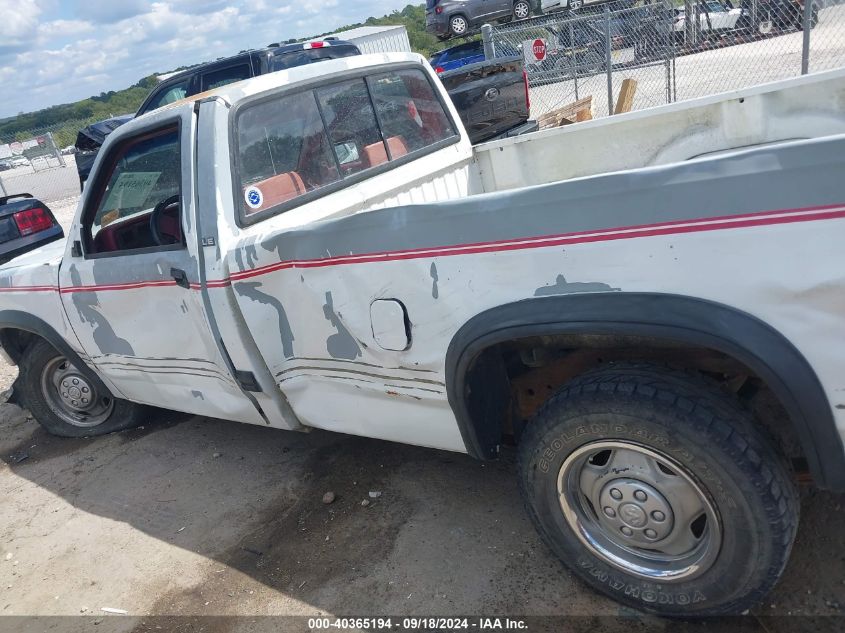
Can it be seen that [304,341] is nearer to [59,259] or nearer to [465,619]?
[465,619]

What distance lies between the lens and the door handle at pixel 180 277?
120 inches

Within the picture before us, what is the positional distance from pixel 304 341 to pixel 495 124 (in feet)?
16.0

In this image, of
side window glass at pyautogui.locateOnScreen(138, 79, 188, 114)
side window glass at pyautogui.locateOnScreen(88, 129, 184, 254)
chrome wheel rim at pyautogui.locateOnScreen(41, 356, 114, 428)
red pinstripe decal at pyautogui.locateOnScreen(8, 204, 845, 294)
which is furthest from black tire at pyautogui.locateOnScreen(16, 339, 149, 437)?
side window glass at pyautogui.locateOnScreen(138, 79, 188, 114)

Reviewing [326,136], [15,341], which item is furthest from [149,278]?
[15,341]

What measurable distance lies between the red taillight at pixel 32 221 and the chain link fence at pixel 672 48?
22.2 feet

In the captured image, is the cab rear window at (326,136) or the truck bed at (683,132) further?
the truck bed at (683,132)

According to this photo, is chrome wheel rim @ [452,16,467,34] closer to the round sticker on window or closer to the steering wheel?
Result: the steering wheel

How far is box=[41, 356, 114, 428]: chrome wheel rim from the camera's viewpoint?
4488mm

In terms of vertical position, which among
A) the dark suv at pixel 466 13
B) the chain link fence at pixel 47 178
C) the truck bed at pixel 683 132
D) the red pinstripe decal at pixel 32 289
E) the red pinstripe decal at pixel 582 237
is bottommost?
the chain link fence at pixel 47 178

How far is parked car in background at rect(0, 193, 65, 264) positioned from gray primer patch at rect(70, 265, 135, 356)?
3371mm

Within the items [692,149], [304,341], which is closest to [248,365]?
[304,341]

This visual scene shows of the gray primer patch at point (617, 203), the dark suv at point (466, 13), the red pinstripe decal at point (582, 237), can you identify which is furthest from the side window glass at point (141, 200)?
the dark suv at point (466, 13)

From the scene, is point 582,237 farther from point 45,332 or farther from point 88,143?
point 88,143

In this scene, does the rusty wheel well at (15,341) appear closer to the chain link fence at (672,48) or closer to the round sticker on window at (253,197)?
the round sticker on window at (253,197)
